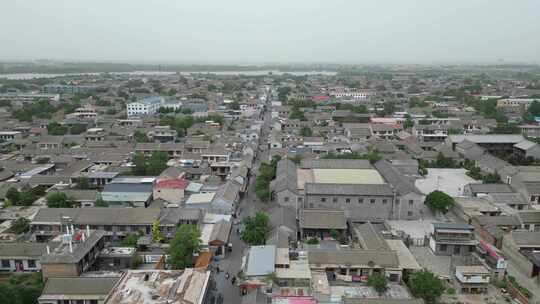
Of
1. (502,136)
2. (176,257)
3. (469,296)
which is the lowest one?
(469,296)

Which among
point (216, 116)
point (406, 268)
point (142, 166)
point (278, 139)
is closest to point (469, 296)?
point (406, 268)

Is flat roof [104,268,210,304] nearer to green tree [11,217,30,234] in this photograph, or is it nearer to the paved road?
the paved road

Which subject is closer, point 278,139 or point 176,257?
point 176,257

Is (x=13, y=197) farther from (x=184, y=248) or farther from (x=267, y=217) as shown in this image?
(x=267, y=217)

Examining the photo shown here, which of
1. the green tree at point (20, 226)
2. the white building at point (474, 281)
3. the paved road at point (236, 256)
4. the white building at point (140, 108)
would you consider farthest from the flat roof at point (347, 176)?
the white building at point (140, 108)

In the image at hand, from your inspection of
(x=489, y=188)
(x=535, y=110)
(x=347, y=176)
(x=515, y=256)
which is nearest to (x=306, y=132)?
(x=347, y=176)

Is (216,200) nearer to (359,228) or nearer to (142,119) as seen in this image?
(359,228)
